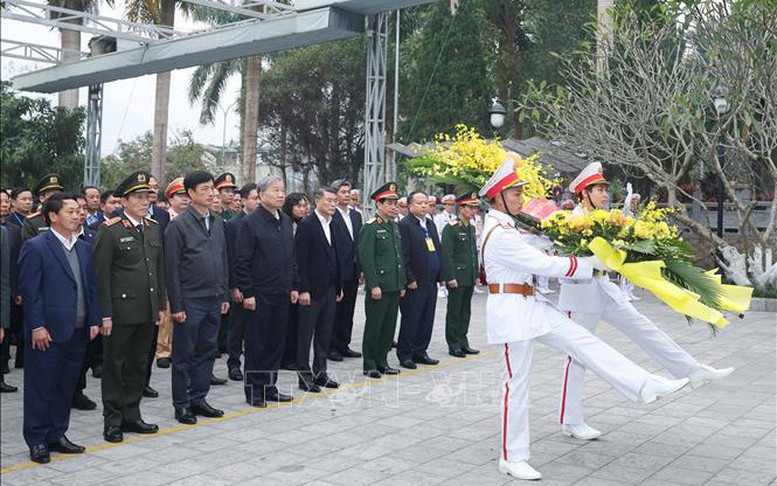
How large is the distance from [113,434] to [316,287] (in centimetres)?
251

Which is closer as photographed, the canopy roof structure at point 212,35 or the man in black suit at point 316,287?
the man in black suit at point 316,287

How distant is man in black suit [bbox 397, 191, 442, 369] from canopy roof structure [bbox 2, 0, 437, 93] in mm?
4690

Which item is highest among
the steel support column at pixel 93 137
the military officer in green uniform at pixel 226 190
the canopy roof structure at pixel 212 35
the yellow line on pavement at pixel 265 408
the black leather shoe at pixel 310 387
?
the canopy roof structure at pixel 212 35

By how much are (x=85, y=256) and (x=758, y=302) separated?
12.4 metres

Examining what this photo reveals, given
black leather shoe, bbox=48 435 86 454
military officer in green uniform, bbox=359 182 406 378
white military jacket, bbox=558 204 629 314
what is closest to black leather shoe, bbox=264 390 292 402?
military officer in green uniform, bbox=359 182 406 378

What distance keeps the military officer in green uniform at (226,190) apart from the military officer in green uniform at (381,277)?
1.55 m

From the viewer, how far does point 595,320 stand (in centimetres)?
617

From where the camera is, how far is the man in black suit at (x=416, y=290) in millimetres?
8992

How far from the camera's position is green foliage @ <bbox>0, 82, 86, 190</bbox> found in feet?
67.2

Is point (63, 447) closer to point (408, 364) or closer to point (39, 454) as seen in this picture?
point (39, 454)

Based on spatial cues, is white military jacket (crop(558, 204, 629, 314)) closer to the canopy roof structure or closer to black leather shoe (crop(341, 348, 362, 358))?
black leather shoe (crop(341, 348, 362, 358))

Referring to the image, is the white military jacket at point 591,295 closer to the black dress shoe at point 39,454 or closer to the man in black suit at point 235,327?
the man in black suit at point 235,327

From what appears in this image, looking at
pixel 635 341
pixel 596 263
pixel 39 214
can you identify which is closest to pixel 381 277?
pixel 635 341

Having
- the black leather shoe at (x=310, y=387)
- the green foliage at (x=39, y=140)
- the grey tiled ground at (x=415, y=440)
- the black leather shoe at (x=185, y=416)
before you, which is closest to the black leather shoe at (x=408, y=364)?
the grey tiled ground at (x=415, y=440)
